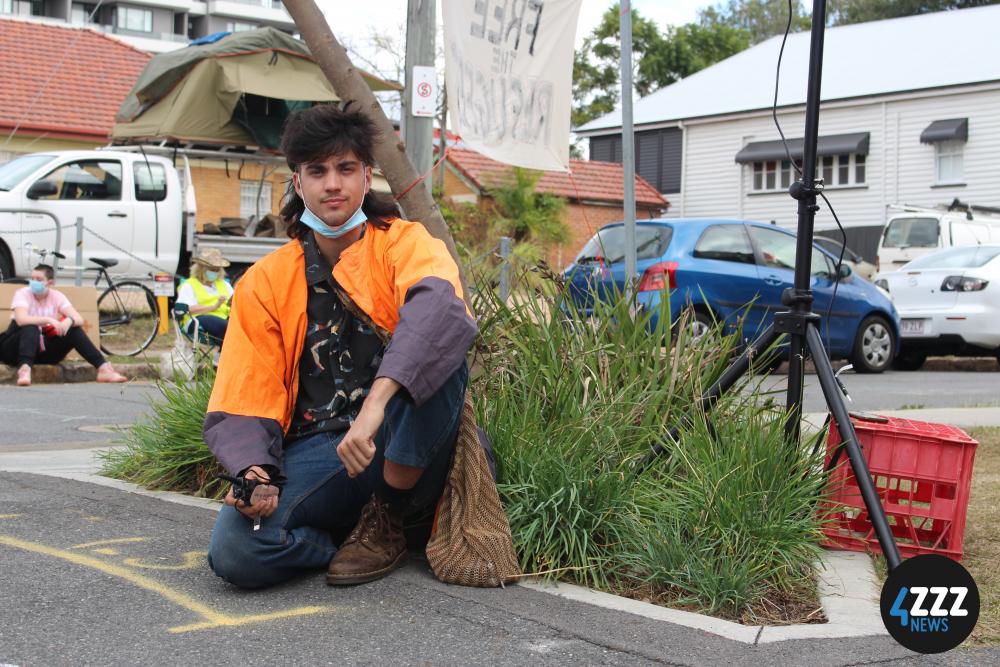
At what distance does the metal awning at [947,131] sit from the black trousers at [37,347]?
23.5m

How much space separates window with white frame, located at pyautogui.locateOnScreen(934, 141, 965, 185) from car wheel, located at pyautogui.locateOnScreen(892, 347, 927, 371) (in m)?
16.0

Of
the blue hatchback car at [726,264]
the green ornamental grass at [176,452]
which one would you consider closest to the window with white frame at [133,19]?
the blue hatchback car at [726,264]

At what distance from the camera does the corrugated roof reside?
103 feet

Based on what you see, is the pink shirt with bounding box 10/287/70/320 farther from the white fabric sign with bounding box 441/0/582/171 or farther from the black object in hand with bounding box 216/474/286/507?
the black object in hand with bounding box 216/474/286/507

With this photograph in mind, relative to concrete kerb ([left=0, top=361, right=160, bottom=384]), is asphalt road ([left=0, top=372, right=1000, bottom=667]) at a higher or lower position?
higher

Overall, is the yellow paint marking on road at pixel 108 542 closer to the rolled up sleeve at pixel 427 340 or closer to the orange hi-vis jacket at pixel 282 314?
the orange hi-vis jacket at pixel 282 314

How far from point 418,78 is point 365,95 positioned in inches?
61.3

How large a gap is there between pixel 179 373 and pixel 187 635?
279 centimetres

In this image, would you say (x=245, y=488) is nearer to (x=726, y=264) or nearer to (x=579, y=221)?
(x=726, y=264)

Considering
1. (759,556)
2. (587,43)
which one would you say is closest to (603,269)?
(759,556)

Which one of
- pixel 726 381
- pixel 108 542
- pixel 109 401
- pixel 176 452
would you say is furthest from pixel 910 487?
pixel 109 401

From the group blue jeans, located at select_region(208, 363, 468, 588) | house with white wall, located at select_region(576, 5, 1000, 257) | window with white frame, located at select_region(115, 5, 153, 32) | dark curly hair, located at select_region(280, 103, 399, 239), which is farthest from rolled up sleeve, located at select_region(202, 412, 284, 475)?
window with white frame, located at select_region(115, 5, 153, 32)

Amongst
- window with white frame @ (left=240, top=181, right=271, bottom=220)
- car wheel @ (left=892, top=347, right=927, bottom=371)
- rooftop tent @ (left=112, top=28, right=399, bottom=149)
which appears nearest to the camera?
rooftop tent @ (left=112, top=28, right=399, bottom=149)

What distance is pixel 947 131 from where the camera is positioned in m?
29.9
